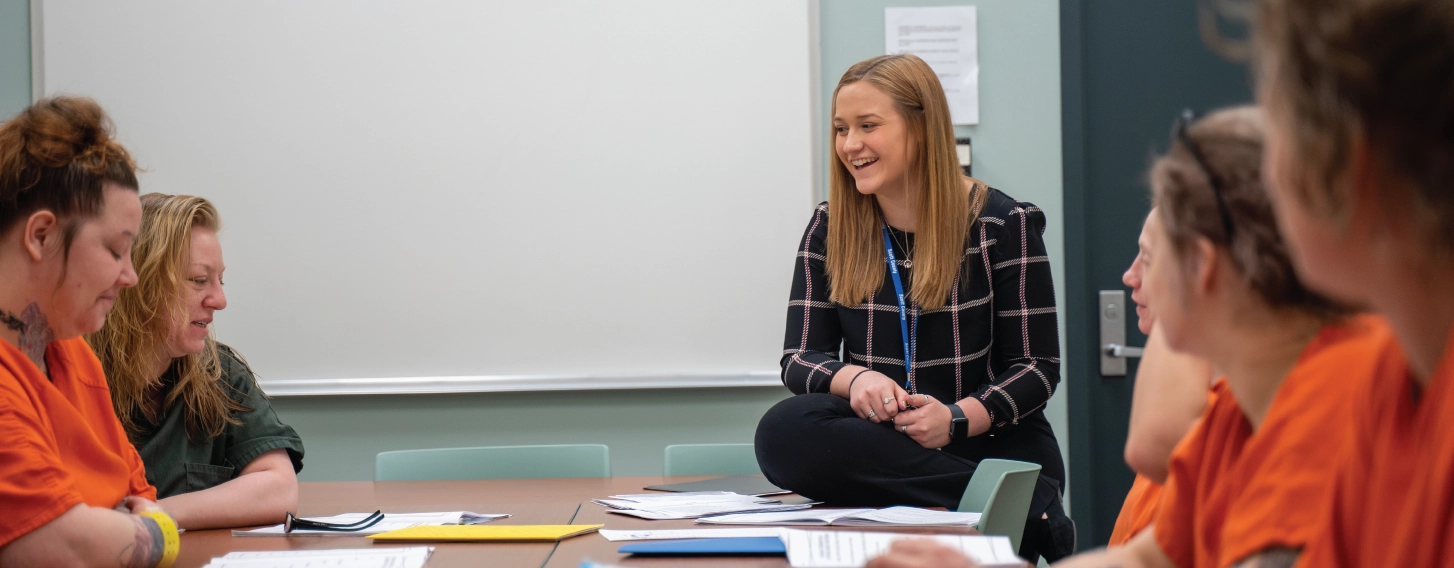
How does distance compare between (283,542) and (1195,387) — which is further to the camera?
(283,542)

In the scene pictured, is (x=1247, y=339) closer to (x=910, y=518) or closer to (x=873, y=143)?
(x=910, y=518)

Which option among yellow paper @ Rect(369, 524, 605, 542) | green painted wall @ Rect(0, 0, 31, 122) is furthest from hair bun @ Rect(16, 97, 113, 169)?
green painted wall @ Rect(0, 0, 31, 122)

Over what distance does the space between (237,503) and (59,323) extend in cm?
44

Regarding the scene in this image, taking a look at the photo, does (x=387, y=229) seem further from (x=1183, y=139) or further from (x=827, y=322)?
(x=1183, y=139)

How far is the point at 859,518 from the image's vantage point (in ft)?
5.16

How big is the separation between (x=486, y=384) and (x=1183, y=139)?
Result: 8.73 feet

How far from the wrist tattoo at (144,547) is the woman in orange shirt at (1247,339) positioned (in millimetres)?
1210

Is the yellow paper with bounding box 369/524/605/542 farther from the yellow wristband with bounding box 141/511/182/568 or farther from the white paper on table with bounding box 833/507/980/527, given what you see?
the white paper on table with bounding box 833/507/980/527

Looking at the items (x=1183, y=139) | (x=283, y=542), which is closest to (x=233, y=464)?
(x=283, y=542)

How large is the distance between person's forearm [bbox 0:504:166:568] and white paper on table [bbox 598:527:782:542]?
59cm

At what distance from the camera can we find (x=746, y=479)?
7.27 feet

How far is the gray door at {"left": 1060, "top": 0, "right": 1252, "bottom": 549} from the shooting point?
330cm

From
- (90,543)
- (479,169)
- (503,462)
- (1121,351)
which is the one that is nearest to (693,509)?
(90,543)

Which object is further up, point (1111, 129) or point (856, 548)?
point (1111, 129)
